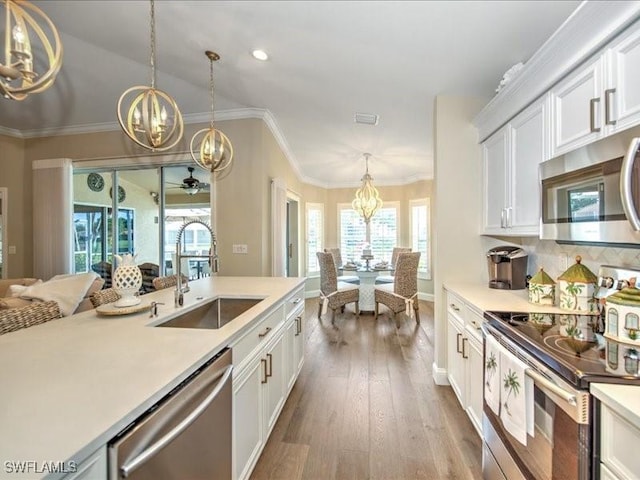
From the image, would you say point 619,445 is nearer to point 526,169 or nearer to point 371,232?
point 526,169

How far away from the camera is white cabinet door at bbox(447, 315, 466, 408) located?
2344 millimetres

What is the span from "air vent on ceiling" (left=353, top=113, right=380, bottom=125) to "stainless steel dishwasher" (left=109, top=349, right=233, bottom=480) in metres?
3.13

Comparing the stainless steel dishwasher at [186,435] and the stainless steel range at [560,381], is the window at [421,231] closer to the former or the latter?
the stainless steel range at [560,381]

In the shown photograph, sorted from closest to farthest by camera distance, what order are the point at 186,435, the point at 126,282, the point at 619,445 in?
the point at 619,445 < the point at 186,435 < the point at 126,282

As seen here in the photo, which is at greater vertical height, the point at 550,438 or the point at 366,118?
the point at 366,118

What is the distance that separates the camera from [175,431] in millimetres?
964

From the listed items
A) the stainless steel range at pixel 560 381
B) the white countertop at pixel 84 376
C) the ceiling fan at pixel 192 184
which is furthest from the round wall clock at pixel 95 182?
the stainless steel range at pixel 560 381

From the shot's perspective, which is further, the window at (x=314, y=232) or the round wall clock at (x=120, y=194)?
the window at (x=314, y=232)

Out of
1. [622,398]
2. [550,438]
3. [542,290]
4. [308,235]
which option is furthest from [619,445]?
[308,235]

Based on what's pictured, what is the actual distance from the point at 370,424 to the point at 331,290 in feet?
8.82

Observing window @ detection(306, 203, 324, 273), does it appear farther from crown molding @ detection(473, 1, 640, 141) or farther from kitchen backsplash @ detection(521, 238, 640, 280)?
crown molding @ detection(473, 1, 640, 141)

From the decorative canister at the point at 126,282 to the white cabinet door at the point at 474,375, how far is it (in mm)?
2102

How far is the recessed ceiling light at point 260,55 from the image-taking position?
2.73 m

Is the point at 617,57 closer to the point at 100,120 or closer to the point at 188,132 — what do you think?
the point at 188,132
